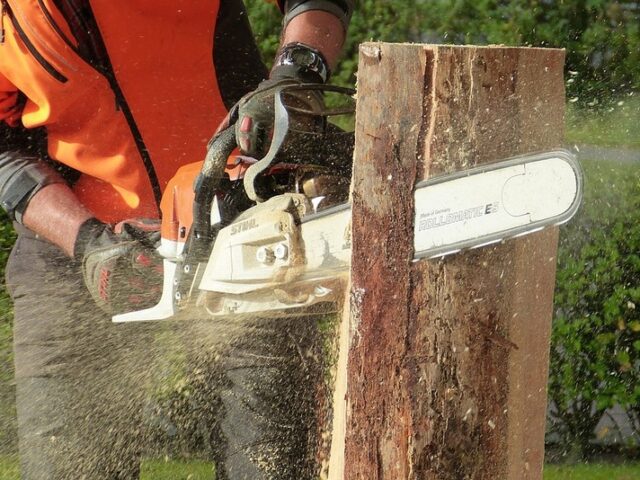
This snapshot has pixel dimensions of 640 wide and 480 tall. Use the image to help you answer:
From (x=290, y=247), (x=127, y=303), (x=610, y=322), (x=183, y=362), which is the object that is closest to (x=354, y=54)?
(x=610, y=322)

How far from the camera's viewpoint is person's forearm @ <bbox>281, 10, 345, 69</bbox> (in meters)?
2.62

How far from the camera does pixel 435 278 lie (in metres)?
1.98

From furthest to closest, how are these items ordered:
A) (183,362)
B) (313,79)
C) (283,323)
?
(183,362)
(283,323)
(313,79)

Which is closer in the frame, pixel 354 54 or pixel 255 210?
pixel 255 210

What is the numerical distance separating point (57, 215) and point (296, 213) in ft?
2.80

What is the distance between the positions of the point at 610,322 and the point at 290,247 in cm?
244

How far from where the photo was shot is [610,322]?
165 inches

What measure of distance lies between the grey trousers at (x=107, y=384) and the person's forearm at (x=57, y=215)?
84 millimetres

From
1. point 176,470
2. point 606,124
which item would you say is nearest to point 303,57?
point 176,470

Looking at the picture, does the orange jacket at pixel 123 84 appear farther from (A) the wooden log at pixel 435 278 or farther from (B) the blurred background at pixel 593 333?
(B) the blurred background at pixel 593 333

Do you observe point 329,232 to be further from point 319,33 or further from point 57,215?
point 57,215

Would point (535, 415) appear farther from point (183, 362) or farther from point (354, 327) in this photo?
point (183, 362)

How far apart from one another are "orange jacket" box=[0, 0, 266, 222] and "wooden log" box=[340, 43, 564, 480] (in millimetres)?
932

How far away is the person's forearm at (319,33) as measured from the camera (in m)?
2.62
